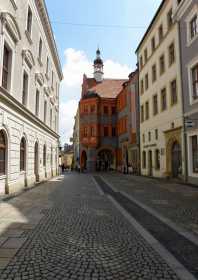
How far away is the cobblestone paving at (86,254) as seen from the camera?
11.9 ft

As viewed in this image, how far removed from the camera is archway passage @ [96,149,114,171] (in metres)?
45.7

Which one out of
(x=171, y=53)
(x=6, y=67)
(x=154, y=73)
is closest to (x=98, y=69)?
(x=154, y=73)

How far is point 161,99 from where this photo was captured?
74.0ft

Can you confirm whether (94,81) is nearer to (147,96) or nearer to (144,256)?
(147,96)

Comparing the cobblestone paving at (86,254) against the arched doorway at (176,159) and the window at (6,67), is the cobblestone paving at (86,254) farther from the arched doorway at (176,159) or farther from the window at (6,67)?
the arched doorway at (176,159)

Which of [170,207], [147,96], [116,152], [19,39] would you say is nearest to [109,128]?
[116,152]

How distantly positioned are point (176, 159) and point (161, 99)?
6.21 m

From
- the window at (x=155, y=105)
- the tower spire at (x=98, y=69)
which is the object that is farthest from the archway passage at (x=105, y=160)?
the window at (x=155, y=105)

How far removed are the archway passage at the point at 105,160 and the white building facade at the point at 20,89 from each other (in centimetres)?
2613

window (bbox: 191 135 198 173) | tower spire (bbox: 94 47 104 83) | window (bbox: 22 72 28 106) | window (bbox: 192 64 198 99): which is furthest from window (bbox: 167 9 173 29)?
tower spire (bbox: 94 47 104 83)

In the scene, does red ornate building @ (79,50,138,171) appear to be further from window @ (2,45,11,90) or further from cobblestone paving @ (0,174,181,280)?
cobblestone paving @ (0,174,181,280)

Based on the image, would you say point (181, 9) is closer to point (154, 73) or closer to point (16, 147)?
point (154, 73)

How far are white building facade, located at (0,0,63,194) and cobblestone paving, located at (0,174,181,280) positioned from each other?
6.09 m

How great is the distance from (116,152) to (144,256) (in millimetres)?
39550
